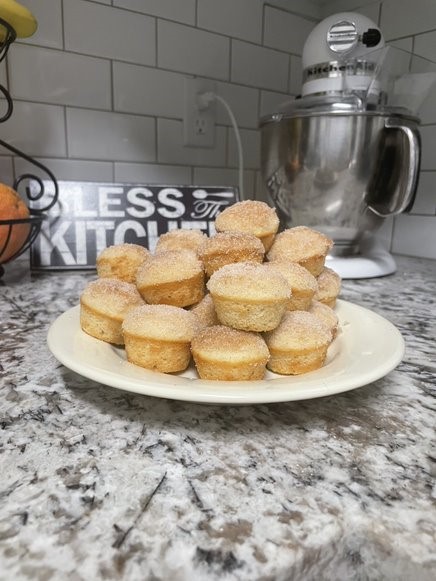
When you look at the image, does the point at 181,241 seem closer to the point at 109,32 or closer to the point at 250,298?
the point at 250,298

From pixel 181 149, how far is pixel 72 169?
0.32 m

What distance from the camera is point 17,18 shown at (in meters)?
0.83

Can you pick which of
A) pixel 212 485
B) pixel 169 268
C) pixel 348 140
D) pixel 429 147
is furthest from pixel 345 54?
pixel 212 485

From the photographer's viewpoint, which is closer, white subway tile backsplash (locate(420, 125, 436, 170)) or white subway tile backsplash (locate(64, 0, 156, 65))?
white subway tile backsplash (locate(64, 0, 156, 65))

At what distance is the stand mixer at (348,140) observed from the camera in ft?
3.12

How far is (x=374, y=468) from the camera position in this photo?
1.15 feet

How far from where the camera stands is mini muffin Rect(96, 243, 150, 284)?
1.98 feet

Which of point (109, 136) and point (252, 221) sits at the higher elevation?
point (109, 136)

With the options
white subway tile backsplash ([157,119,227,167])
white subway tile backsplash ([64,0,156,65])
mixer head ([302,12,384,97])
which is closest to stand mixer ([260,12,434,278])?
mixer head ([302,12,384,97])

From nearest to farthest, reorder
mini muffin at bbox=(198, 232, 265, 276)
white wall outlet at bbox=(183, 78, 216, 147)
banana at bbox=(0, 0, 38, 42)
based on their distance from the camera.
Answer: mini muffin at bbox=(198, 232, 265, 276)
banana at bbox=(0, 0, 38, 42)
white wall outlet at bbox=(183, 78, 216, 147)

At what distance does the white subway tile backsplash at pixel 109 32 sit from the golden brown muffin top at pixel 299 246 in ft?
2.73

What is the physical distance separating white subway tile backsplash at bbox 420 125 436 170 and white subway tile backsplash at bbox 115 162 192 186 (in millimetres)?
664

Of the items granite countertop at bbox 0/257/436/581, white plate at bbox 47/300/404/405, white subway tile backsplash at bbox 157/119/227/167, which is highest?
white subway tile backsplash at bbox 157/119/227/167

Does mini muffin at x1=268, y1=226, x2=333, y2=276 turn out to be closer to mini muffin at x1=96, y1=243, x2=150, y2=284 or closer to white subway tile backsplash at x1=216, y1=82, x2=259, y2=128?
mini muffin at x1=96, y1=243, x2=150, y2=284
